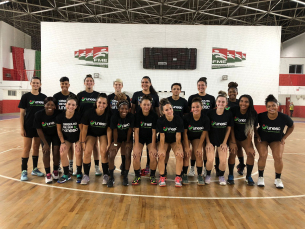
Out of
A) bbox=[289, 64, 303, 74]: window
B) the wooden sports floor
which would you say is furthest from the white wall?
the wooden sports floor

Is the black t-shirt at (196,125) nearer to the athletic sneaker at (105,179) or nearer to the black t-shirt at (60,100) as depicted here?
the athletic sneaker at (105,179)

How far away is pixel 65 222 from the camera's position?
2.43 m

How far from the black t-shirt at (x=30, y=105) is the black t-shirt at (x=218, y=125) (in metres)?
2.91

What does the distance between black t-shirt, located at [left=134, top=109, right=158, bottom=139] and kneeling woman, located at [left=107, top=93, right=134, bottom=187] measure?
6.6 inches

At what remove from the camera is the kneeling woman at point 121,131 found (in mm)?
3562

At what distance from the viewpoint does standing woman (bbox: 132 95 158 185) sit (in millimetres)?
3637

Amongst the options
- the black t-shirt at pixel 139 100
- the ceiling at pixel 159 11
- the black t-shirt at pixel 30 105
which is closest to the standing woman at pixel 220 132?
the black t-shirt at pixel 139 100

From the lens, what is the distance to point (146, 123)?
12.3ft

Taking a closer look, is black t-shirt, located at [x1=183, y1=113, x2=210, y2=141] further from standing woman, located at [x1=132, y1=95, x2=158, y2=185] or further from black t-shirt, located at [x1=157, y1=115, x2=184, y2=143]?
standing woman, located at [x1=132, y1=95, x2=158, y2=185]

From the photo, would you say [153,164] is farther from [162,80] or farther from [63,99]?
[162,80]

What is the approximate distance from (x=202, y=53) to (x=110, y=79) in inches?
194

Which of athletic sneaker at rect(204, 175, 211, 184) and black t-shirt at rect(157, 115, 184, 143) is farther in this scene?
athletic sneaker at rect(204, 175, 211, 184)

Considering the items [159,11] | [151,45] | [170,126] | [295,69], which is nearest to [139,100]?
[170,126]

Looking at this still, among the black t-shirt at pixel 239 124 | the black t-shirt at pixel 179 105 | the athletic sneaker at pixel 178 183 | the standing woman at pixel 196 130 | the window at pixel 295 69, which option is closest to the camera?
the athletic sneaker at pixel 178 183
